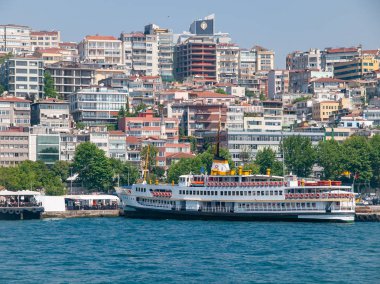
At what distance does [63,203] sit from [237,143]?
28135 mm

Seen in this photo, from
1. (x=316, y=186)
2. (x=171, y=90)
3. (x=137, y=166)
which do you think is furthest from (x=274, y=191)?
(x=171, y=90)

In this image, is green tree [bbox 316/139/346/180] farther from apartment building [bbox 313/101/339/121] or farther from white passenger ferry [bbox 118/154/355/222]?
apartment building [bbox 313/101/339/121]

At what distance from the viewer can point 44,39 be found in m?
147

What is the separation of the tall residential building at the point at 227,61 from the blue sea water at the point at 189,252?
77398 millimetres

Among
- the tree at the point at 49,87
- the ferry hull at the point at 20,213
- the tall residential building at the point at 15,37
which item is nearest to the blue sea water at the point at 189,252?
the ferry hull at the point at 20,213

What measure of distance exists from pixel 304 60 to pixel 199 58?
18.6 metres

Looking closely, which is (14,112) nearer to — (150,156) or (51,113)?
(51,113)

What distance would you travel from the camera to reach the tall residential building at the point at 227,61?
479 ft

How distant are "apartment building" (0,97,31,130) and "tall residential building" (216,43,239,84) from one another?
141 ft

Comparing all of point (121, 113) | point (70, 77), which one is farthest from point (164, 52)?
point (121, 113)

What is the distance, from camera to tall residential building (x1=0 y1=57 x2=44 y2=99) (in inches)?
4528

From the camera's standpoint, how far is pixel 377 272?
45.8 m

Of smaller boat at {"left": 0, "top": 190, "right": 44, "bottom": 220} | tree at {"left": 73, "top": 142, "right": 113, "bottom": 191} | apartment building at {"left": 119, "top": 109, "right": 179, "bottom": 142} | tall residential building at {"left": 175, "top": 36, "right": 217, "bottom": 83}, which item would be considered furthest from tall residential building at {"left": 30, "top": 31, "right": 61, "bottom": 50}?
smaller boat at {"left": 0, "top": 190, "right": 44, "bottom": 220}

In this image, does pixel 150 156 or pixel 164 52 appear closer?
pixel 150 156
